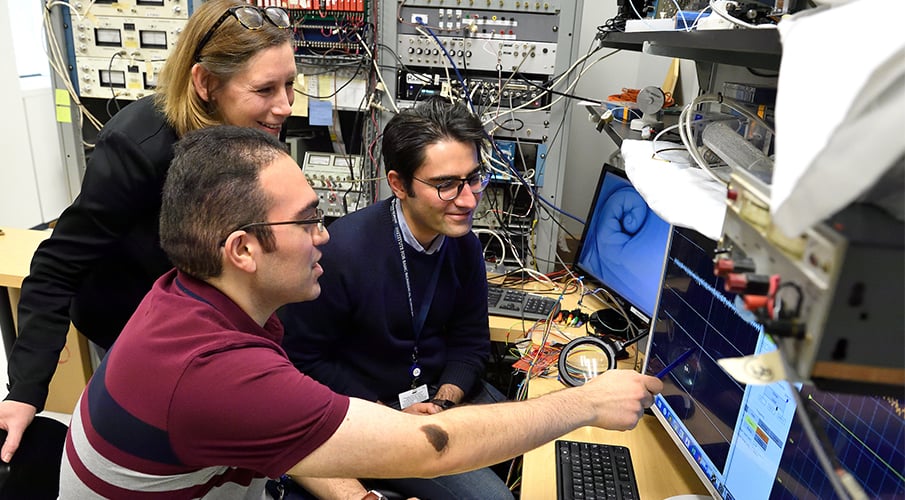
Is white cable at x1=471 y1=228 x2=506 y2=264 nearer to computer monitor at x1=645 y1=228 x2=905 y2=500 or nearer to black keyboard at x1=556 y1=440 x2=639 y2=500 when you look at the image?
computer monitor at x1=645 y1=228 x2=905 y2=500

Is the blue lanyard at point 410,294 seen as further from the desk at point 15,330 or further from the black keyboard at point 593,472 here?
the desk at point 15,330

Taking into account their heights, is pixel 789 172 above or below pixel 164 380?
above

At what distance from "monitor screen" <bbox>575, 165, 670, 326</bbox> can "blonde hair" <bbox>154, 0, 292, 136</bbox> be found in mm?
1175

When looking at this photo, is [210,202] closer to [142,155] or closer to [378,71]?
[142,155]

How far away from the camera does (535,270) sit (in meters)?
2.42

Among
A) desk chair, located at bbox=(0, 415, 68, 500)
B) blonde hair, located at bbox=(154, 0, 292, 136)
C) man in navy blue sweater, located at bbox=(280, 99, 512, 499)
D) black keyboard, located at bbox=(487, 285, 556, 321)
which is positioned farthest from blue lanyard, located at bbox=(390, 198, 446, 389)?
desk chair, located at bbox=(0, 415, 68, 500)

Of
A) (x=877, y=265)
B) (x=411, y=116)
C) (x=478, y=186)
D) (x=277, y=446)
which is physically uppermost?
(x=877, y=265)

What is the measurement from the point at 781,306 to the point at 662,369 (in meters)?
0.91

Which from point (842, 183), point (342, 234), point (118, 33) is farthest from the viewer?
point (118, 33)

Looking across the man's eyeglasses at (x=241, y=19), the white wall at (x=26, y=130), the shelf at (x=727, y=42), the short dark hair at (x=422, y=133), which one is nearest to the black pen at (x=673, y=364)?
the shelf at (x=727, y=42)

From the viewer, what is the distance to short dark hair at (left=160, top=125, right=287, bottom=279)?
3.28 ft

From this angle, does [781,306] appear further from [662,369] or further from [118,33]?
[118,33]

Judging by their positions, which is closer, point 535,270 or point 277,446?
point 277,446

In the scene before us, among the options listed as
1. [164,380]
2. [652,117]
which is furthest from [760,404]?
[164,380]
